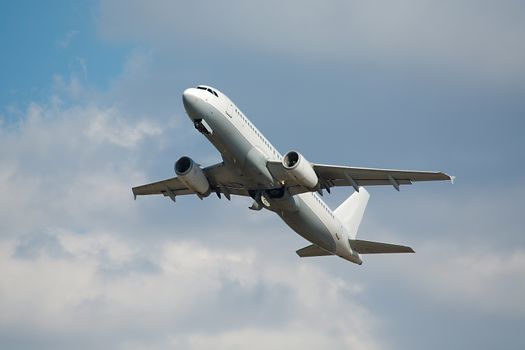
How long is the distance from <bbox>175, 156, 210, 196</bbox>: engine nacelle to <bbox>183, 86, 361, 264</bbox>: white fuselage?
98.6 inches

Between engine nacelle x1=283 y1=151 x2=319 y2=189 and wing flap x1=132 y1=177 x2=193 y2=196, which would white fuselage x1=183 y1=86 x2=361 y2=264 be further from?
wing flap x1=132 y1=177 x2=193 y2=196

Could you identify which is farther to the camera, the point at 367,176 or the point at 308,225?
the point at 308,225

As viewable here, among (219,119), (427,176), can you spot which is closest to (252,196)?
(219,119)

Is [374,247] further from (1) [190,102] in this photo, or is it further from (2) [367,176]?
(1) [190,102]

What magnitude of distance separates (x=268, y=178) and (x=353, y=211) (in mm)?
16194

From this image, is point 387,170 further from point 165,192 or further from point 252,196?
point 165,192

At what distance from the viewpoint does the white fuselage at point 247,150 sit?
168 ft

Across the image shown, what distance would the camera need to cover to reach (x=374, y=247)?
6178 centimetres

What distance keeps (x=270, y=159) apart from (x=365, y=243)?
11249mm

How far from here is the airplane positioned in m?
51.7

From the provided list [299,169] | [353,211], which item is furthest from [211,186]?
[353,211]

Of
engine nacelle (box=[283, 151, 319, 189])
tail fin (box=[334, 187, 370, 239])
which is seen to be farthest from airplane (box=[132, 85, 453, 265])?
tail fin (box=[334, 187, 370, 239])

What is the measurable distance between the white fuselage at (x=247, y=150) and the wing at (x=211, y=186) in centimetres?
138

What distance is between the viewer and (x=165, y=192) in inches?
2437
